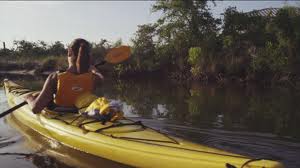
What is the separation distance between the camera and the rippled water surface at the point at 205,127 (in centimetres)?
507

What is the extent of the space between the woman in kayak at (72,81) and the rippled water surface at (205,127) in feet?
1.96

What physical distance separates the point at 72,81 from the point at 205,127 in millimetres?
2418

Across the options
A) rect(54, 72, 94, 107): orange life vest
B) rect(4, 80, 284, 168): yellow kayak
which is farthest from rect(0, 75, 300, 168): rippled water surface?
rect(54, 72, 94, 107): orange life vest

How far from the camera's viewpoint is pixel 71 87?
561 cm

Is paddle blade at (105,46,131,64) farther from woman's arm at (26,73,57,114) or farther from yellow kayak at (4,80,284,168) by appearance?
yellow kayak at (4,80,284,168)

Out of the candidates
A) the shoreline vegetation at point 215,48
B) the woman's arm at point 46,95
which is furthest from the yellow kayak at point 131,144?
the shoreline vegetation at point 215,48

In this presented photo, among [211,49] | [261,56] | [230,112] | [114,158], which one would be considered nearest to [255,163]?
[114,158]

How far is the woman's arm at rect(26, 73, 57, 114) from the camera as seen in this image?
5617mm

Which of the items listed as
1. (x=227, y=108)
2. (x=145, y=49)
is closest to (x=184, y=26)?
(x=145, y=49)

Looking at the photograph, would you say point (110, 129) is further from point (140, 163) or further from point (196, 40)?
point (196, 40)

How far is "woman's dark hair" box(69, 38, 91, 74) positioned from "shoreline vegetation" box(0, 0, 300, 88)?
10869 mm

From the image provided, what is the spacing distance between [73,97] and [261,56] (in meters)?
11.6

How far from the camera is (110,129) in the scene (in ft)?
16.0

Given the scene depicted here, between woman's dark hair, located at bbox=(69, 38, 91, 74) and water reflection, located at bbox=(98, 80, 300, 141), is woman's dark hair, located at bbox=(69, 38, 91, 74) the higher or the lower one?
the higher one
